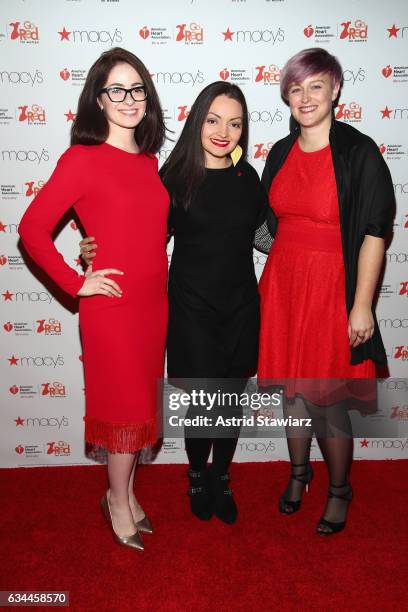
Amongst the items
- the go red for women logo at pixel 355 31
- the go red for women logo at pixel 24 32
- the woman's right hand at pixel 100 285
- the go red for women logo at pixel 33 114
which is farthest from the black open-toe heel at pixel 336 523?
the go red for women logo at pixel 24 32

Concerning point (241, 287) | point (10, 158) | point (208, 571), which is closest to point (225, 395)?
point (241, 287)

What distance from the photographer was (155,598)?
6.27ft

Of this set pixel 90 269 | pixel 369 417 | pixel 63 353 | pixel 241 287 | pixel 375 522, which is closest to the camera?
pixel 90 269

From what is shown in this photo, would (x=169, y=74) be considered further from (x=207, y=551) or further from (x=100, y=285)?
(x=207, y=551)

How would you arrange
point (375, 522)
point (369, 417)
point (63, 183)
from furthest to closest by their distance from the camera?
point (369, 417)
point (375, 522)
point (63, 183)

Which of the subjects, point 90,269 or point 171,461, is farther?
point 171,461

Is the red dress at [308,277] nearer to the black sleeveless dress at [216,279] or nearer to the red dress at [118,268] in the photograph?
the black sleeveless dress at [216,279]

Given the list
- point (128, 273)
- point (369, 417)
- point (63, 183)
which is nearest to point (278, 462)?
point (369, 417)

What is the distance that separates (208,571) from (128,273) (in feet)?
3.83

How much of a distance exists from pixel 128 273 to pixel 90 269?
0.14 m

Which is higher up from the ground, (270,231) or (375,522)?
(270,231)

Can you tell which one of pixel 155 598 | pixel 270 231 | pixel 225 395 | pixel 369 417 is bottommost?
pixel 155 598

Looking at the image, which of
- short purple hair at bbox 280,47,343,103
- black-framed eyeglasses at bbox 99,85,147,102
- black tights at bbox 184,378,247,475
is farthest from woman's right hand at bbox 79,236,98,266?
short purple hair at bbox 280,47,343,103

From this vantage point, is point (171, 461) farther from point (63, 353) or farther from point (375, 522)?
point (375, 522)
